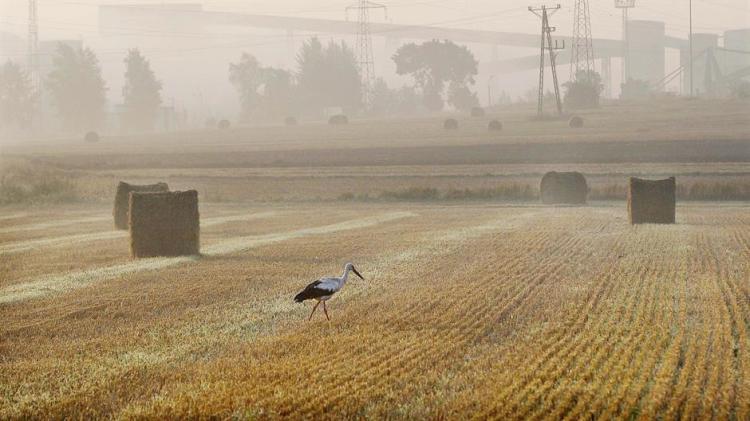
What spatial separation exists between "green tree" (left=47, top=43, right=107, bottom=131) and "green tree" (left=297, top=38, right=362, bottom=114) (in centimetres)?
3274

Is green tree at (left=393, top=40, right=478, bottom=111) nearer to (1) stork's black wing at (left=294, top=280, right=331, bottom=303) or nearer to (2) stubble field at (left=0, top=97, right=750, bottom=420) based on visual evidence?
(2) stubble field at (left=0, top=97, right=750, bottom=420)

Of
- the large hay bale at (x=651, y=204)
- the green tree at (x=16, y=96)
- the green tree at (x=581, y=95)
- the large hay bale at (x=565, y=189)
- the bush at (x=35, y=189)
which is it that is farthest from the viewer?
the green tree at (x=16, y=96)

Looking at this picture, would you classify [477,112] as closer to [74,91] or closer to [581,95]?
[581,95]

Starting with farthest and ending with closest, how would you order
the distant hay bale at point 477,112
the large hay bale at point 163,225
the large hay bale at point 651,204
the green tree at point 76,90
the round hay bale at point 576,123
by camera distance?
the green tree at point 76,90
the distant hay bale at point 477,112
the round hay bale at point 576,123
the large hay bale at point 651,204
the large hay bale at point 163,225

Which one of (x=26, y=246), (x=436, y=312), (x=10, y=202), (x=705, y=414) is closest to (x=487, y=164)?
(x=10, y=202)

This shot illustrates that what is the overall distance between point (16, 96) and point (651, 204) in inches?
5459

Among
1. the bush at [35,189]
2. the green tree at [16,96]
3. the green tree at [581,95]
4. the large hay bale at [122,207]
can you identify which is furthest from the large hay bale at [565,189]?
the green tree at [16,96]

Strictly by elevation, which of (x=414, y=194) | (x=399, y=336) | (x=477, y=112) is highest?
(x=477, y=112)

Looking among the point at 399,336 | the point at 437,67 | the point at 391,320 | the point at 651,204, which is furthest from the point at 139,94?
the point at 399,336

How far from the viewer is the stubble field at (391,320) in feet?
35.5

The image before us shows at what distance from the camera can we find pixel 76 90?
152 meters

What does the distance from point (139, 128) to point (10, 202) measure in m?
122

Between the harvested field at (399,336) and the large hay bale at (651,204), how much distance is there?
7547 millimetres

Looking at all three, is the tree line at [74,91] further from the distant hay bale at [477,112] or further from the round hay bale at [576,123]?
the round hay bale at [576,123]
